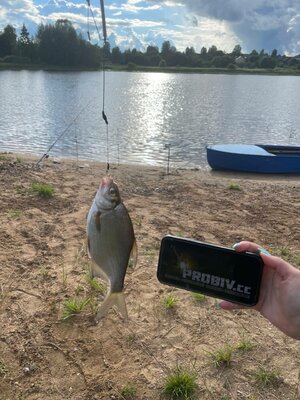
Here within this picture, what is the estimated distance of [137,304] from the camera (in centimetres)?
451

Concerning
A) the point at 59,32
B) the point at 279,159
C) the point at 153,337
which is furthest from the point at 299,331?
the point at 59,32

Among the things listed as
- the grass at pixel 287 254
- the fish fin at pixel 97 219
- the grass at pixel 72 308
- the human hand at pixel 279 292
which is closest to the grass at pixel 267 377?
the human hand at pixel 279 292

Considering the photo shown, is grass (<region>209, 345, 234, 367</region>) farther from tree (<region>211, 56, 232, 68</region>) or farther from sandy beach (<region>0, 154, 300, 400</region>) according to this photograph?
tree (<region>211, 56, 232, 68</region>)

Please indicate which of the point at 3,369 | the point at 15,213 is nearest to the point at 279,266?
the point at 3,369

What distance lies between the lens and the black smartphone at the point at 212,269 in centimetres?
195

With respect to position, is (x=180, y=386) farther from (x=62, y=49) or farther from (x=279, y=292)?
(x=62, y=49)

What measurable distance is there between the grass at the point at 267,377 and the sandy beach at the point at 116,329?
0.04ft

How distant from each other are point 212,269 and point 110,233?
574 millimetres

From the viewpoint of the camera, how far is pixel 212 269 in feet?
6.48

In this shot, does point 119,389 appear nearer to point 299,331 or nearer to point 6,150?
point 299,331

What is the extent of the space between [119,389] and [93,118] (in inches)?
1027

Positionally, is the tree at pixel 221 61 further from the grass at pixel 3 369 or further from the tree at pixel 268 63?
the grass at pixel 3 369

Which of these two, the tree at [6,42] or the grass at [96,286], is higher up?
the tree at [6,42]

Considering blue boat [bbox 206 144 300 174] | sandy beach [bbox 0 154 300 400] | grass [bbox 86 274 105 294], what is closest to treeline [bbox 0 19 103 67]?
blue boat [bbox 206 144 300 174]
